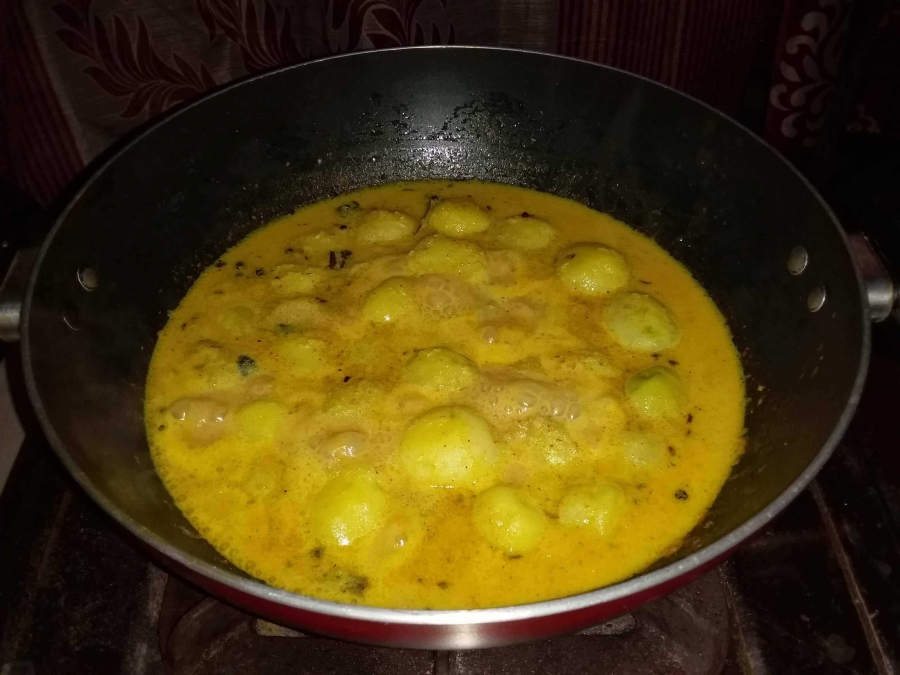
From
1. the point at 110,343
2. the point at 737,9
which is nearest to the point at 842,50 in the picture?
the point at 737,9

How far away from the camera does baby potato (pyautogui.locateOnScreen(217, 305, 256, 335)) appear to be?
171 cm

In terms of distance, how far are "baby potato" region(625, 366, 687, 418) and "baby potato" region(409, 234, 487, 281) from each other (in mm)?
486

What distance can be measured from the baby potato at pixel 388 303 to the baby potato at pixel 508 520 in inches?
A: 21.2

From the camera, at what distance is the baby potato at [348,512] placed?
1331mm

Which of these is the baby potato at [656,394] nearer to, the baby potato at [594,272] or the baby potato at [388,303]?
the baby potato at [594,272]

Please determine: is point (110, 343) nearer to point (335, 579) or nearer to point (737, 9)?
point (335, 579)

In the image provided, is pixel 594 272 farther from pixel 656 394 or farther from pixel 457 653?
pixel 457 653

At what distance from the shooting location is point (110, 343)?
1548 mm

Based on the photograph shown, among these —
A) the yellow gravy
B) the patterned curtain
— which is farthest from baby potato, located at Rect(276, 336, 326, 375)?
the patterned curtain

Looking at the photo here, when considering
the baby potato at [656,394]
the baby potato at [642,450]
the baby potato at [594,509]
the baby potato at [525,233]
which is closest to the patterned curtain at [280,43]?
the baby potato at [525,233]

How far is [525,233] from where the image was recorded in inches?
74.9

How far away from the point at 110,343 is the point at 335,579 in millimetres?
729

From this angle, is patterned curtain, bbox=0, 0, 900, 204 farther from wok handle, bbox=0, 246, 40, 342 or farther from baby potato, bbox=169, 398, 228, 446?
baby potato, bbox=169, 398, 228, 446

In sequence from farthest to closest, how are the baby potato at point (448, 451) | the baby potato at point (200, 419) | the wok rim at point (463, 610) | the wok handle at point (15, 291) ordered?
the baby potato at point (200, 419) < the baby potato at point (448, 451) < the wok handle at point (15, 291) < the wok rim at point (463, 610)
